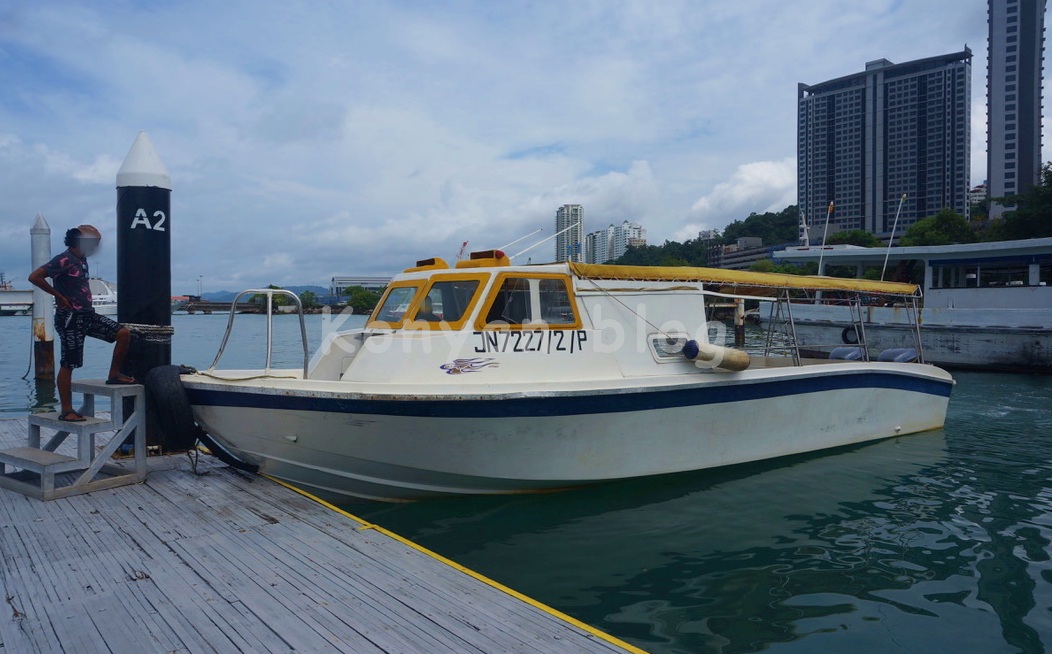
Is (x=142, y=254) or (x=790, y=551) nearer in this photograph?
(x=790, y=551)

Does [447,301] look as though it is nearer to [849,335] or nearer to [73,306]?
[73,306]

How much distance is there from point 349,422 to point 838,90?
50.0m

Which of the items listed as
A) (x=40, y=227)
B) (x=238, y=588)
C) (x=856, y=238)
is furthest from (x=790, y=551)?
(x=856, y=238)

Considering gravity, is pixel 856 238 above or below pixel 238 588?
above

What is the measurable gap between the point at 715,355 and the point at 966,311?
19611 millimetres

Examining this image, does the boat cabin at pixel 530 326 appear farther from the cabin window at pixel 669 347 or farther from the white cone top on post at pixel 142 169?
the white cone top on post at pixel 142 169

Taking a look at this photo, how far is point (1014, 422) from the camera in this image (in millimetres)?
11938

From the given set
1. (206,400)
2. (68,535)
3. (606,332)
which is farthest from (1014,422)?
(68,535)

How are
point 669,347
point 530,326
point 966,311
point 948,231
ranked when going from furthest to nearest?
point 948,231 < point 966,311 < point 669,347 < point 530,326

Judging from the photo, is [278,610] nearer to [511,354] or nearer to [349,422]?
[349,422]

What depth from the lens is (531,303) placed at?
699 cm

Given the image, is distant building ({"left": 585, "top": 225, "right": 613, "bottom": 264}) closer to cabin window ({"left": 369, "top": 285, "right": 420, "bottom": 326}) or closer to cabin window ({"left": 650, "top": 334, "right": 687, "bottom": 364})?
cabin window ({"left": 650, "top": 334, "right": 687, "bottom": 364})

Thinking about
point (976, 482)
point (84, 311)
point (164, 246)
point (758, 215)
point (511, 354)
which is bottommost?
point (976, 482)

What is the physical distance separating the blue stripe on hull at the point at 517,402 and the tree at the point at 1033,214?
114 feet
